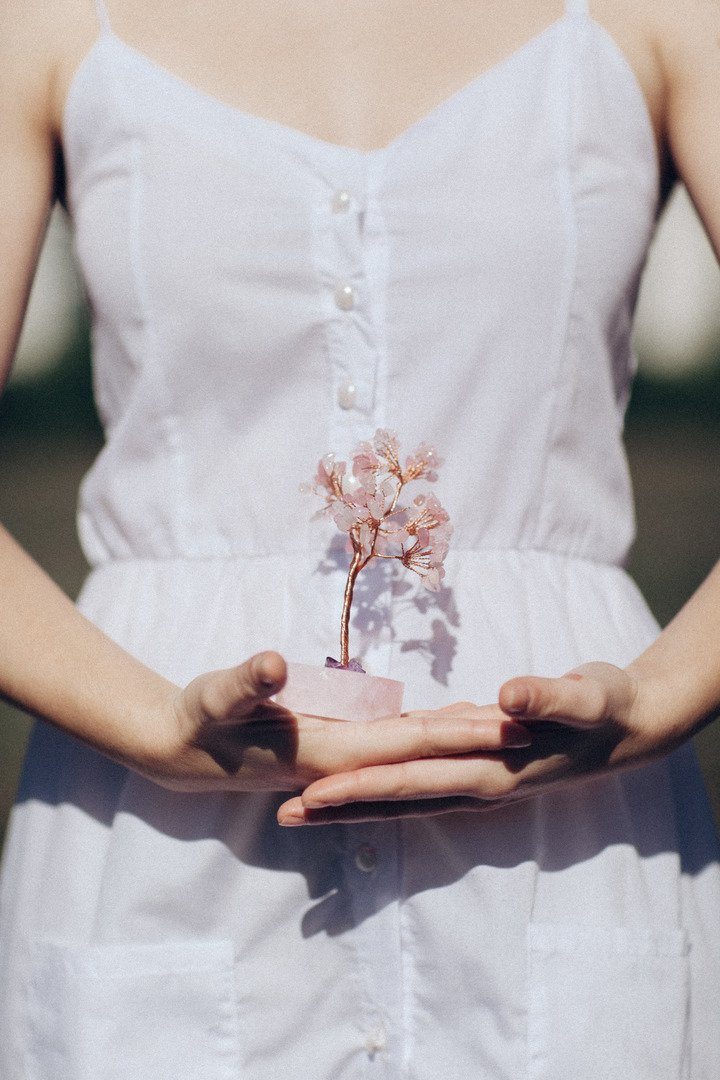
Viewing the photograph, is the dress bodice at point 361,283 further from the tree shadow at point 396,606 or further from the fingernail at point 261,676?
the fingernail at point 261,676

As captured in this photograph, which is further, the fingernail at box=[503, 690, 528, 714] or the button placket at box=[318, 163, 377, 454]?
the button placket at box=[318, 163, 377, 454]

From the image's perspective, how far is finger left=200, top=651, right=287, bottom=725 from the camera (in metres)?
0.84

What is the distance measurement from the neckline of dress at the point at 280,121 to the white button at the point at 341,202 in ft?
0.15

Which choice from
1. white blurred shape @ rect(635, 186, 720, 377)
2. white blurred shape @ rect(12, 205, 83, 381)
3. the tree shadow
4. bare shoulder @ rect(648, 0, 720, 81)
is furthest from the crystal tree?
white blurred shape @ rect(635, 186, 720, 377)

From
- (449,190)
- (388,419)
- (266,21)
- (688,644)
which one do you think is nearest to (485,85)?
(449,190)

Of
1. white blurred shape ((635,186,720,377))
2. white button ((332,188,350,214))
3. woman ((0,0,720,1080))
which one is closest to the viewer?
woman ((0,0,720,1080))

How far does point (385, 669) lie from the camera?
1117 millimetres

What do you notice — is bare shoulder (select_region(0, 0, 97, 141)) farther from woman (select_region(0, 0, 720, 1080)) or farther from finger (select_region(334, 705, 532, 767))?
finger (select_region(334, 705, 532, 767))

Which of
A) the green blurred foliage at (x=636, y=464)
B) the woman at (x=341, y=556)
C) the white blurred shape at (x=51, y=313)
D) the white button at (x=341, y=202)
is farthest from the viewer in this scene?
the white blurred shape at (x=51, y=313)

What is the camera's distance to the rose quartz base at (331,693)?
973 mm

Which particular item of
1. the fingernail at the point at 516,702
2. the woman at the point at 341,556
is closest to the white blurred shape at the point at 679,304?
the woman at the point at 341,556

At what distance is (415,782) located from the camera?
0.96 metres

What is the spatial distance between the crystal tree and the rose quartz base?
2.6 inches

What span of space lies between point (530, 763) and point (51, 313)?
4285mm
